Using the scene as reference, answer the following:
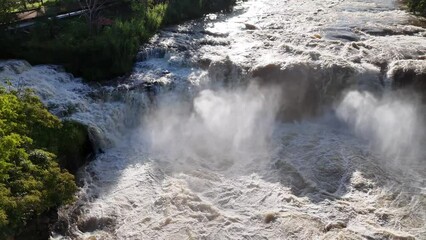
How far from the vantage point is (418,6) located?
2689 centimetres

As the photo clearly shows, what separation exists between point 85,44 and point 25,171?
1106 centimetres

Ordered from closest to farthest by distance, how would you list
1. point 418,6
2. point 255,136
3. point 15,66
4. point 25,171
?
point 25,171
point 255,136
point 15,66
point 418,6

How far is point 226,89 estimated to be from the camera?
1936 cm

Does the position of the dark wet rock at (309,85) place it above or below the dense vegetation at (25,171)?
below

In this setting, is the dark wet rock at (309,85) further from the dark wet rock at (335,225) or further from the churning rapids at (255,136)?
the dark wet rock at (335,225)

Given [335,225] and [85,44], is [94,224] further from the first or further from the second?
[85,44]

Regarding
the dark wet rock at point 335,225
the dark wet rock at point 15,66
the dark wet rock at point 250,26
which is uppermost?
the dark wet rock at point 15,66

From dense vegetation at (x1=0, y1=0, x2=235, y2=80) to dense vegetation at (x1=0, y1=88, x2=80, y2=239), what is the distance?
6.61 metres

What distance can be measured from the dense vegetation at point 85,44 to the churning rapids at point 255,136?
86cm

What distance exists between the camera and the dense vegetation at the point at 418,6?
2672cm

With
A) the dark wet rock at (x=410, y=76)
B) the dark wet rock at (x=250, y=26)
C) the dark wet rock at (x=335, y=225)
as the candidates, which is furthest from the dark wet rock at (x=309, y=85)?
the dark wet rock at (x=250, y=26)

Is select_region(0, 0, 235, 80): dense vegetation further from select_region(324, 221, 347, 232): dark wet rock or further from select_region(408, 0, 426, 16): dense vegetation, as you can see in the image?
select_region(408, 0, 426, 16): dense vegetation

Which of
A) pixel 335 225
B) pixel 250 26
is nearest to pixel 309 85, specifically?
pixel 335 225

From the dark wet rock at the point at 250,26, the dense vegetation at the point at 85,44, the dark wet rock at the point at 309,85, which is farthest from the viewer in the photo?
the dark wet rock at the point at 250,26
